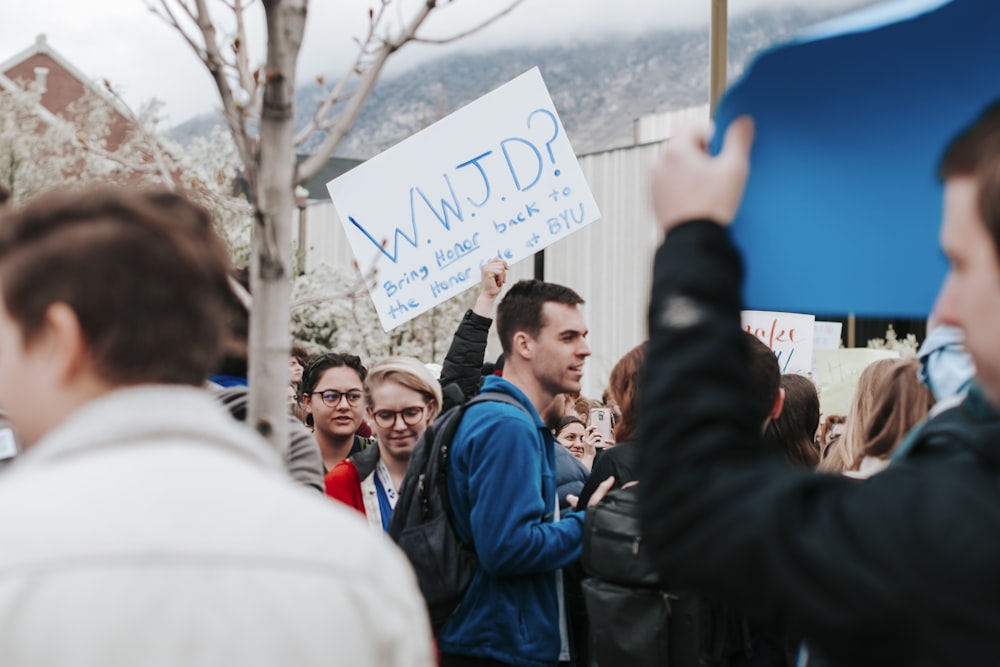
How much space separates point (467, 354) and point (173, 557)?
4.04 m

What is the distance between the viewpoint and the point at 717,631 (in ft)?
11.8

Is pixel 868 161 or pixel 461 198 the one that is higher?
pixel 461 198

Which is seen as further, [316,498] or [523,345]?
[523,345]

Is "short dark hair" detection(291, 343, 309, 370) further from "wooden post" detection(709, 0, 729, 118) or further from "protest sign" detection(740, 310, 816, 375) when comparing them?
"wooden post" detection(709, 0, 729, 118)

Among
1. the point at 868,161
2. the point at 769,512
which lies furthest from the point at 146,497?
the point at 868,161

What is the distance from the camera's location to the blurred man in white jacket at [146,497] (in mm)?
1317

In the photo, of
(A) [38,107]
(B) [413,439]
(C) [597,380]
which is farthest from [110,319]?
(A) [38,107]

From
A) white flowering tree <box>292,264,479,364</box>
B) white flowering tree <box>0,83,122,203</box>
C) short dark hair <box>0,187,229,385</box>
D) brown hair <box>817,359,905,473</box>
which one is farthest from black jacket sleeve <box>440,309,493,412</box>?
white flowering tree <box>0,83,122,203</box>

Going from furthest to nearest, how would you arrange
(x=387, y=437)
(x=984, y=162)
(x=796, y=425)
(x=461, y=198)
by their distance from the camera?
(x=461, y=198) → (x=387, y=437) → (x=796, y=425) → (x=984, y=162)

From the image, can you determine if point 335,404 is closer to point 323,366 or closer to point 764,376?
point 323,366

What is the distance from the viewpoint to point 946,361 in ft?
9.21

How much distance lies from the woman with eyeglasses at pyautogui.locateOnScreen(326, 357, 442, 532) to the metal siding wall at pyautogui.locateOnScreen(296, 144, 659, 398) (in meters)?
20.9

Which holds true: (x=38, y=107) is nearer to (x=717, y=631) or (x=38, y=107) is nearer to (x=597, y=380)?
(x=597, y=380)

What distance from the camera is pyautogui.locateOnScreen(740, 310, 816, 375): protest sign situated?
29.4 ft
